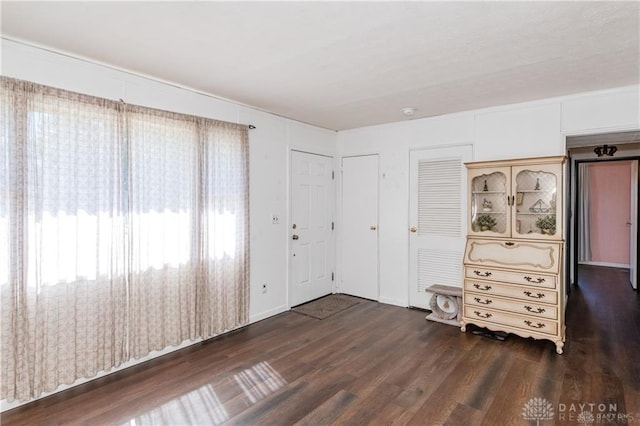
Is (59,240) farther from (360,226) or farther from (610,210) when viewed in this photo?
(610,210)

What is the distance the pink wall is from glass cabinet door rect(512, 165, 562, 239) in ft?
17.4

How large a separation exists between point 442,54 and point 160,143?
245 cm

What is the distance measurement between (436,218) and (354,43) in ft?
8.98

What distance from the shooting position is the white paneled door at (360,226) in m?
5.01

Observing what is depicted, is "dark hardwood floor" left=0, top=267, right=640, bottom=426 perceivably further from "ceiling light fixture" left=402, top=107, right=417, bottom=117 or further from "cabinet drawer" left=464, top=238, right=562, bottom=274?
"ceiling light fixture" left=402, top=107, right=417, bottom=117

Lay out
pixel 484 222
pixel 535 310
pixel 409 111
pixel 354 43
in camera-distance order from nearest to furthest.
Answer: pixel 354 43, pixel 535 310, pixel 484 222, pixel 409 111

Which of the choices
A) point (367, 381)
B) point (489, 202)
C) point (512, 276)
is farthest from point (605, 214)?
point (367, 381)

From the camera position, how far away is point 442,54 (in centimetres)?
255

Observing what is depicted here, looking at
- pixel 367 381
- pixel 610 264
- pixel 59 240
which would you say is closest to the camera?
pixel 59 240

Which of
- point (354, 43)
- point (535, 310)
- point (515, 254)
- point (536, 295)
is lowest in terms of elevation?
point (535, 310)

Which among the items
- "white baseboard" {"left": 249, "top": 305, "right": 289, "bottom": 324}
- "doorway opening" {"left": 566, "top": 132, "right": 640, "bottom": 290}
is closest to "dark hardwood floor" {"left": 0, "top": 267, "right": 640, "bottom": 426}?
"white baseboard" {"left": 249, "top": 305, "right": 289, "bottom": 324}

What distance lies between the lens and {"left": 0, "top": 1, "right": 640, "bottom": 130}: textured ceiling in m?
1.97

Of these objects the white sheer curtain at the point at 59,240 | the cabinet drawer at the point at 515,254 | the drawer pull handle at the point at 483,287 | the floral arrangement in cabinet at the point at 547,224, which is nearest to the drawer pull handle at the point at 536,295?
the cabinet drawer at the point at 515,254

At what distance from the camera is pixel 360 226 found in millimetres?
5152
